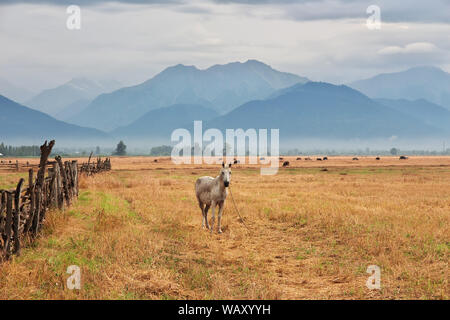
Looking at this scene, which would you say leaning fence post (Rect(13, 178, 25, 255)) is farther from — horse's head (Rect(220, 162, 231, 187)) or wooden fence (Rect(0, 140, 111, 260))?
horse's head (Rect(220, 162, 231, 187))

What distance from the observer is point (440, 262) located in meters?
12.4

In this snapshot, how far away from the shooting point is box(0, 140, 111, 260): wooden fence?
12.2 metres

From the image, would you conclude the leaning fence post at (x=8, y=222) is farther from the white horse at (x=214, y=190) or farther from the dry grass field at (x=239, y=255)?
the white horse at (x=214, y=190)

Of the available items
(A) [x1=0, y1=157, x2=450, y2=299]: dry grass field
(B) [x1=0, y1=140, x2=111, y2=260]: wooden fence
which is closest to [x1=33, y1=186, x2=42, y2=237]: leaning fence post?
(B) [x1=0, y1=140, x2=111, y2=260]: wooden fence

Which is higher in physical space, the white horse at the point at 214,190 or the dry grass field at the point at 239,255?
the white horse at the point at 214,190

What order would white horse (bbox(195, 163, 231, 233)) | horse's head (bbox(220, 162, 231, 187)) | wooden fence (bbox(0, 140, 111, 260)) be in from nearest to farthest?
wooden fence (bbox(0, 140, 111, 260)), horse's head (bbox(220, 162, 231, 187)), white horse (bbox(195, 163, 231, 233))

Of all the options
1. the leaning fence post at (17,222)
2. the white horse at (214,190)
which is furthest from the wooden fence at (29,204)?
the white horse at (214,190)

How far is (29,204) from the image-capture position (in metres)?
15.4

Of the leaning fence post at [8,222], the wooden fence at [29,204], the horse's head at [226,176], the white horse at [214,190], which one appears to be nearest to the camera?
the leaning fence post at [8,222]

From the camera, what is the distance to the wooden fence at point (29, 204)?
12242mm

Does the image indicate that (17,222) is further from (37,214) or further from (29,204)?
(29,204)

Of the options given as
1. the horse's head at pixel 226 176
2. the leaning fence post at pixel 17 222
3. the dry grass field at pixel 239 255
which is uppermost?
the horse's head at pixel 226 176
